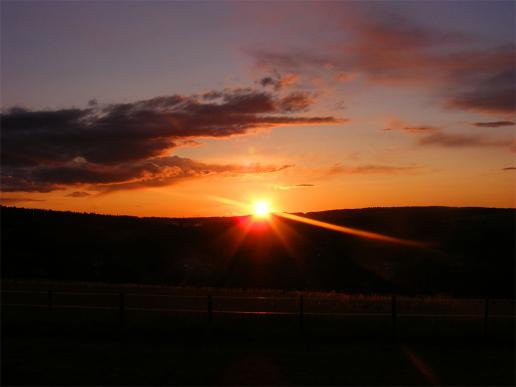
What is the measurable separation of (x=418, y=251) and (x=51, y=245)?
140 ft

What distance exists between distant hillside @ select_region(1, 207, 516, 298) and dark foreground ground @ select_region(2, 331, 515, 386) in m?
34.4

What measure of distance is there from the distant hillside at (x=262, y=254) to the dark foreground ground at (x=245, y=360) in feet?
113

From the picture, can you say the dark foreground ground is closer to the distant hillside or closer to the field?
the field

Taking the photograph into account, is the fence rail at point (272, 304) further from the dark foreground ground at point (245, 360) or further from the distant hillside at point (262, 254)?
the distant hillside at point (262, 254)

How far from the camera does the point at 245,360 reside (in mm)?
14680

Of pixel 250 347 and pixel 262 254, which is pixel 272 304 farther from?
pixel 262 254

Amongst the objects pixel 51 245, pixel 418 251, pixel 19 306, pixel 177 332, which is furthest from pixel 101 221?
pixel 177 332

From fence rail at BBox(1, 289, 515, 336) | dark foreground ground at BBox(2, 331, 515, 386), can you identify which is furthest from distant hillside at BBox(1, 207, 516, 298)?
dark foreground ground at BBox(2, 331, 515, 386)

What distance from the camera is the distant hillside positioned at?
54938 millimetres

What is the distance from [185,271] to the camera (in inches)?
2349

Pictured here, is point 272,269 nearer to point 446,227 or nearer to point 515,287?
point 515,287

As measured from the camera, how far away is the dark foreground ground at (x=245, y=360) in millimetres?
12648

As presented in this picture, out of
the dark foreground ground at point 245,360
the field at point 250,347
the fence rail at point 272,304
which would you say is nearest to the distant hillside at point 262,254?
the fence rail at point 272,304

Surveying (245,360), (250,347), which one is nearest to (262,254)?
A: (250,347)
